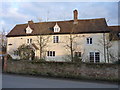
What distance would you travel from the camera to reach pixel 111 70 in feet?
44.4

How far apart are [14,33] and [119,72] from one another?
25888 mm

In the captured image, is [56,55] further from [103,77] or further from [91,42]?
[103,77]

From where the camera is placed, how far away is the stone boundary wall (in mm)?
13672

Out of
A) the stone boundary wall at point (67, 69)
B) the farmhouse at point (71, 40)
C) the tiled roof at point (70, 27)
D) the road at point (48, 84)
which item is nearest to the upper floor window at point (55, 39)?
the farmhouse at point (71, 40)

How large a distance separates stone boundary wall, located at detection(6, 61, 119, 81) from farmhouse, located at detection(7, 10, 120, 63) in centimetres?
978

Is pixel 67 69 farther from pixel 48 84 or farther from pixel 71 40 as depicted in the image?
pixel 71 40

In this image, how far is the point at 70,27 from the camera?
29.9 metres

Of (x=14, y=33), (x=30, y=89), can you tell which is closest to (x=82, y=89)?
(x=30, y=89)

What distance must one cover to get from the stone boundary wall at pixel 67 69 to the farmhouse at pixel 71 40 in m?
9.78

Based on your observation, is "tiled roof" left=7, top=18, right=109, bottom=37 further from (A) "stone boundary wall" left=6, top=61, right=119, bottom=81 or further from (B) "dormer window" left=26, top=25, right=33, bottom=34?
(A) "stone boundary wall" left=6, top=61, right=119, bottom=81

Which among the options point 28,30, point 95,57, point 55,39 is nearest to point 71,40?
point 55,39

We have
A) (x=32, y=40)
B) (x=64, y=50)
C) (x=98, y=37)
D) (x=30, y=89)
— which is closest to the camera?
(x=30, y=89)

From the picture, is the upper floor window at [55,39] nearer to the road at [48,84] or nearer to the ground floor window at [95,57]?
the ground floor window at [95,57]

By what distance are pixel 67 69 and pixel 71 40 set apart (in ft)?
41.8
